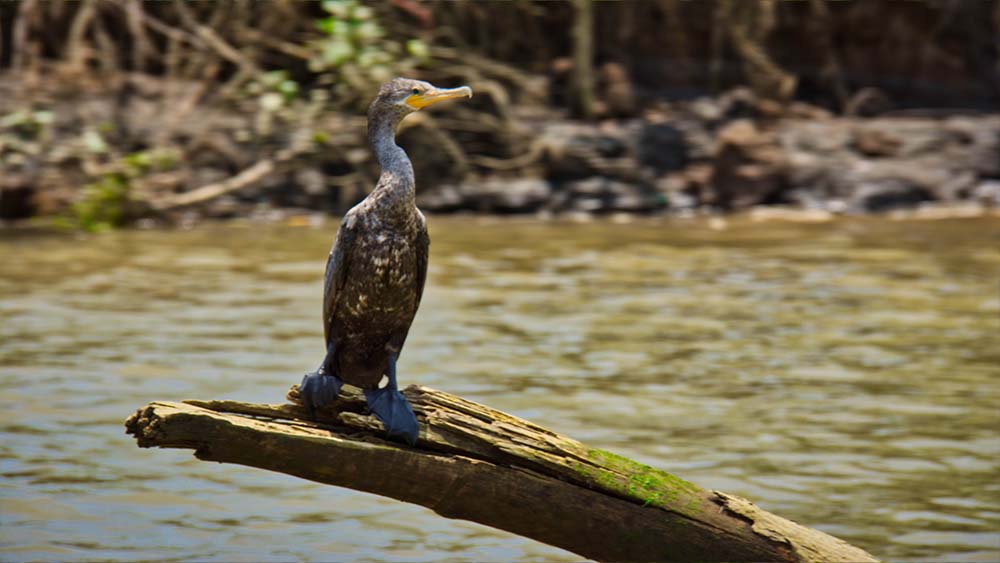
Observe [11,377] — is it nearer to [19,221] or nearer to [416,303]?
[416,303]

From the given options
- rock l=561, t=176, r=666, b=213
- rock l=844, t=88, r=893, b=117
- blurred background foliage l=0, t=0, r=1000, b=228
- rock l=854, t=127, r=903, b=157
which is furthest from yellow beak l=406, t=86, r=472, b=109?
rock l=844, t=88, r=893, b=117

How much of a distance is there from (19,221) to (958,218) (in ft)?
26.5

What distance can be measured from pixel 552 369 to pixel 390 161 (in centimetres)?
339

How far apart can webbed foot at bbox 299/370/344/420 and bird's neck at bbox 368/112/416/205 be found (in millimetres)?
518

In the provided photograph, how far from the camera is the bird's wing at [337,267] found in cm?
368

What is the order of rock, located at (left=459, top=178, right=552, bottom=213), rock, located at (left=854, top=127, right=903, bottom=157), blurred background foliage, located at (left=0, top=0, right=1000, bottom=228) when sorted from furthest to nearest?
rock, located at (left=854, top=127, right=903, bottom=157) < rock, located at (left=459, top=178, right=552, bottom=213) < blurred background foliage, located at (left=0, top=0, right=1000, bottom=228)

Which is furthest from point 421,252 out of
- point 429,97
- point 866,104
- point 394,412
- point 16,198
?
point 866,104

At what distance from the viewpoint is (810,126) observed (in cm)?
1380

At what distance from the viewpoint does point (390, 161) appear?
144 inches

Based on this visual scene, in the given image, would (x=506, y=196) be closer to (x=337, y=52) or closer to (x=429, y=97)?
(x=337, y=52)

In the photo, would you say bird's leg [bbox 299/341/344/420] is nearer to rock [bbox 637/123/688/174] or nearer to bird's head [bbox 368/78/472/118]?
bird's head [bbox 368/78/472/118]

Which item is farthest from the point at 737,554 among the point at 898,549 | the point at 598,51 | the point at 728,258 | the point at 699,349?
the point at 598,51

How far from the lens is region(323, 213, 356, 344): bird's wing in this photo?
3678 millimetres

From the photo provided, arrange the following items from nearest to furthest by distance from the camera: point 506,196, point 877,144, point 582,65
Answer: point 506,196 → point 877,144 → point 582,65
